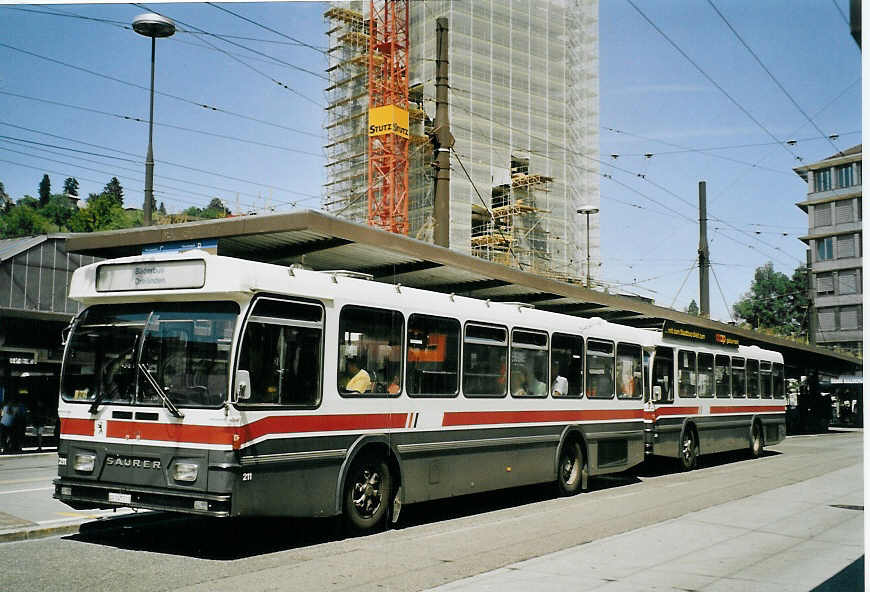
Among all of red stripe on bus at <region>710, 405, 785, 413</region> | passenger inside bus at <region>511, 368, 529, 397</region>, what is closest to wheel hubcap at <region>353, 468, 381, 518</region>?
passenger inside bus at <region>511, 368, 529, 397</region>

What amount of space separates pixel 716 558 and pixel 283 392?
15.8ft

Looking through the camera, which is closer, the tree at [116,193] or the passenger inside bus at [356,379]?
the passenger inside bus at [356,379]

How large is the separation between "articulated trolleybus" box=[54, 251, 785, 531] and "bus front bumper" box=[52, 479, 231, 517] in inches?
0.6

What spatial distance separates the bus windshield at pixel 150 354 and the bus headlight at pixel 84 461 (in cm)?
52

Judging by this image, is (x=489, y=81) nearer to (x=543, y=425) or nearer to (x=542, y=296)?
(x=542, y=296)

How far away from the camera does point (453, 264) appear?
15.8 m

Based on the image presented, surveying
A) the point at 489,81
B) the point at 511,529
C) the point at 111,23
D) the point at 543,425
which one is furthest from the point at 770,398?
the point at 489,81

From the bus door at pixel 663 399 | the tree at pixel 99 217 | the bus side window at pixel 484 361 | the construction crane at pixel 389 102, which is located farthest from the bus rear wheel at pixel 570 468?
the tree at pixel 99 217

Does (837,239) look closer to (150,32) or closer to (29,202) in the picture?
(150,32)

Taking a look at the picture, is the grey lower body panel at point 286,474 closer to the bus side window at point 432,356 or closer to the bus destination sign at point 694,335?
the bus side window at point 432,356

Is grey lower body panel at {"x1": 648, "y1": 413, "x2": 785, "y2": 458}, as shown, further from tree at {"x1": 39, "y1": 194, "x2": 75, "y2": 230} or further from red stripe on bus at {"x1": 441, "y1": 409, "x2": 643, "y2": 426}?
tree at {"x1": 39, "y1": 194, "x2": 75, "y2": 230}

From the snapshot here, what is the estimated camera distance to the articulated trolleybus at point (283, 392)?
867 centimetres

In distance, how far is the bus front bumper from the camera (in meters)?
8.38

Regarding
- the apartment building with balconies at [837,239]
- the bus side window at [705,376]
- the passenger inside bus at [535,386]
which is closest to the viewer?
the passenger inside bus at [535,386]
